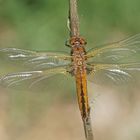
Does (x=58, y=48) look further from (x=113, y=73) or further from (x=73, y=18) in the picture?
(x=73, y=18)

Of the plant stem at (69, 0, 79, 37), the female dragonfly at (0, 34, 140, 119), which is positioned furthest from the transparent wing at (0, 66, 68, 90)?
the plant stem at (69, 0, 79, 37)

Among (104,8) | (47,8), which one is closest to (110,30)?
(104,8)

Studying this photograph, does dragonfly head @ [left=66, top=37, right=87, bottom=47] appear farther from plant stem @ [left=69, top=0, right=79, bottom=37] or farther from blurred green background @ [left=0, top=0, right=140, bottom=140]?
blurred green background @ [left=0, top=0, right=140, bottom=140]

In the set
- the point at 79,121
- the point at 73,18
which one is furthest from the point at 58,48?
the point at 73,18

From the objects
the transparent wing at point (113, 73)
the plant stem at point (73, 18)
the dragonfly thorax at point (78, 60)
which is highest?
the plant stem at point (73, 18)

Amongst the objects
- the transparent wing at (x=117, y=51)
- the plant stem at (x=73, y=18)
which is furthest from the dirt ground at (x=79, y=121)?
the plant stem at (x=73, y=18)

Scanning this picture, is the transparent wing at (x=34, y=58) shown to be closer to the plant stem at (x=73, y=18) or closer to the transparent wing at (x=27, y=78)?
the transparent wing at (x=27, y=78)
